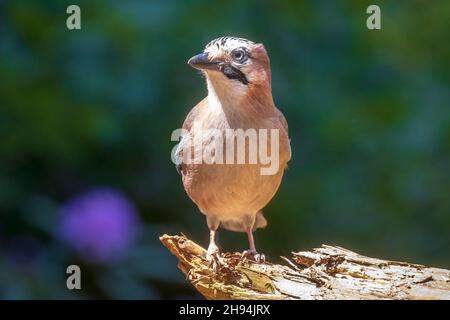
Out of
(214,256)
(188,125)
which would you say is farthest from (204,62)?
(214,256)

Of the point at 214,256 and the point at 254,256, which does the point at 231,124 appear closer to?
the point at 214,256

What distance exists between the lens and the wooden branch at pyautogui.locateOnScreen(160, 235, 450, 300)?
4.42 metres

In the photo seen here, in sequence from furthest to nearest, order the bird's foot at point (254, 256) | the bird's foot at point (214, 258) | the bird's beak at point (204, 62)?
1. the bird's foot at point (254, 256)
2. the bird's foot at point (214, 258)
3. the bird's beak at point (204, 62)

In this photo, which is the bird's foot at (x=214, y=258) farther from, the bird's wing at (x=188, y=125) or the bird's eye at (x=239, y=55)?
the bird's eye at (x=239, y=55)

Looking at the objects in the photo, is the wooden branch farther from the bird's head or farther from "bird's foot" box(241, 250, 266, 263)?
the bird's head

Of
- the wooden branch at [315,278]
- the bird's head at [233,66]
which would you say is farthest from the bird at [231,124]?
the wooden branch at [315,278]

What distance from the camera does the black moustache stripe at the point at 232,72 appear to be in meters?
4.59

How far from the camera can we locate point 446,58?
23.7 ft

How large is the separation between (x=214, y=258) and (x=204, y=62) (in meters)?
0.92

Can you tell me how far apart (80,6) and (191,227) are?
1.76 metres

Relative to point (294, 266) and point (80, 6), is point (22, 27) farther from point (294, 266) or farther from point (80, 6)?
point (294, 266)

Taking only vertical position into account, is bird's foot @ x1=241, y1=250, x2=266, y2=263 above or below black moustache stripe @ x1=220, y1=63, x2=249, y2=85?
below

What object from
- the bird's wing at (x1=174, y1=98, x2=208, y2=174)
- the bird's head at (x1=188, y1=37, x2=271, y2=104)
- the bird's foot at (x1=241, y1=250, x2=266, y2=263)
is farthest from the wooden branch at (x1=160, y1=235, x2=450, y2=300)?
the bird's head at (x1=188, y1=37, x2=271, y2=104)

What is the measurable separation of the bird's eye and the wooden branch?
88 centimetres
